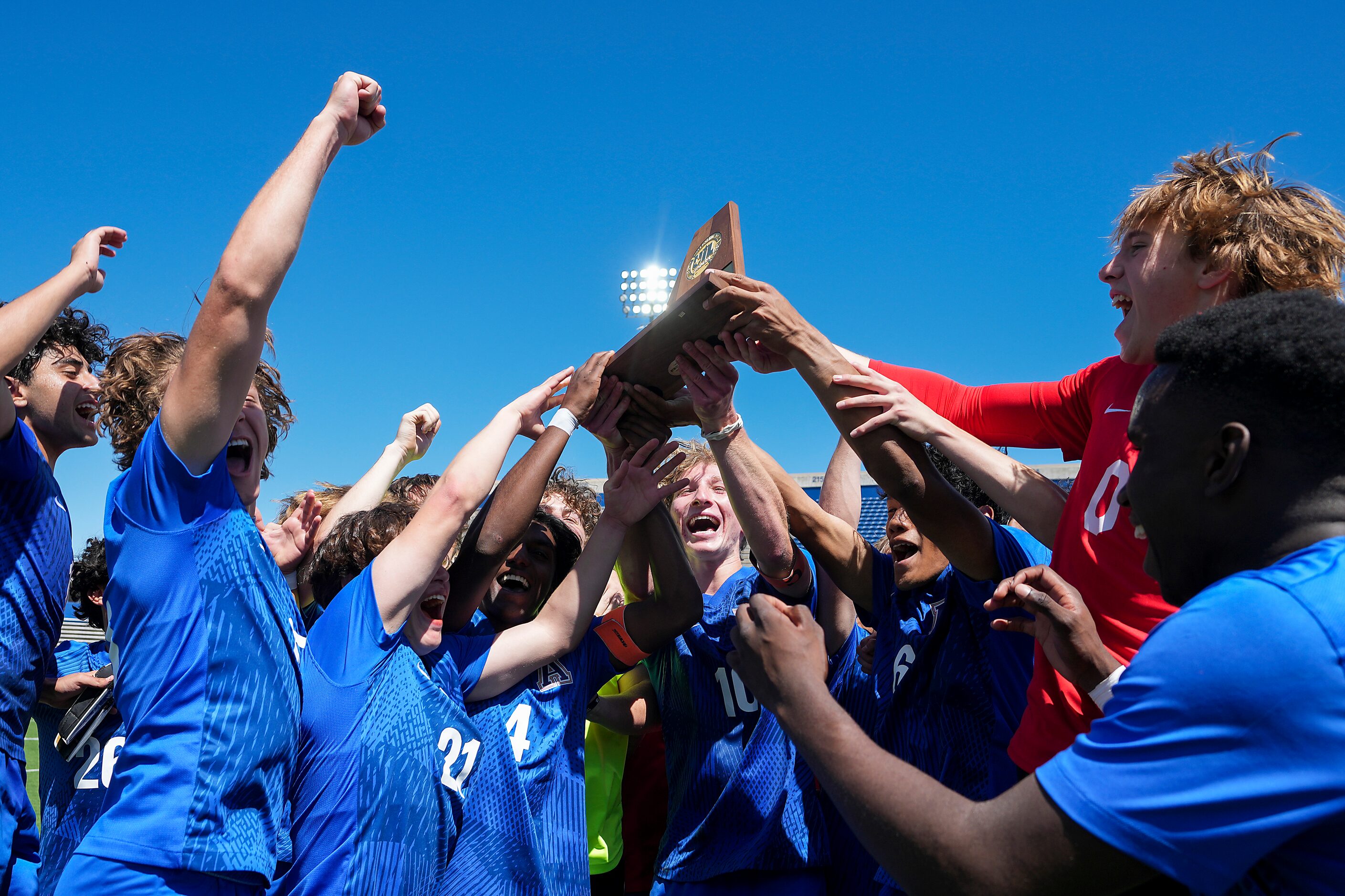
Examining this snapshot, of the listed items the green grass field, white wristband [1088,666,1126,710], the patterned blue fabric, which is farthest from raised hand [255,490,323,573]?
the green grass field

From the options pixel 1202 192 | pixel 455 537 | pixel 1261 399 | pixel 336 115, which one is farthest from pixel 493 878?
pixel 1202 192

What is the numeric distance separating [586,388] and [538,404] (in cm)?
19

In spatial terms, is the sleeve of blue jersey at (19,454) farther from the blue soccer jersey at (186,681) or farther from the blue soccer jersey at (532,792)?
the blue soccer jersey at (532,792)

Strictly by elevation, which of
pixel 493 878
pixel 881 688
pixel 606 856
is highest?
pixel 881 688

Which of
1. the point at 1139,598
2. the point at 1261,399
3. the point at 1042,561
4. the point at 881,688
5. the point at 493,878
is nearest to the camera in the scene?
the point at 1261,399

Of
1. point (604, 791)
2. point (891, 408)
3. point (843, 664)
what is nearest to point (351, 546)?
point (604, 791)

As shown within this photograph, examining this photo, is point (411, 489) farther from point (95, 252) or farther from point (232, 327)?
point (232, 327)

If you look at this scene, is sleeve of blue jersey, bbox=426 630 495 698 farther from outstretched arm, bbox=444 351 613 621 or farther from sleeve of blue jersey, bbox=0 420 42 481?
sleeve of blue jersey, bbox=0 420 42 481

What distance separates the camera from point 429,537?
255cm

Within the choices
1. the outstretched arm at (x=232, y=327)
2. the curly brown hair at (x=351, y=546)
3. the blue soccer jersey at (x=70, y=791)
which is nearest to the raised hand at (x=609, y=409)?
the curly brown hair at (x=351, y=546)

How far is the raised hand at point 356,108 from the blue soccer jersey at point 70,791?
180 cm

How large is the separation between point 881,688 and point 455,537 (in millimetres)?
1714

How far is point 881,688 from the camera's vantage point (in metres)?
3.30

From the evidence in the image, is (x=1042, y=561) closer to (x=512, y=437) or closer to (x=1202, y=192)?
(x=1202, y=192)
